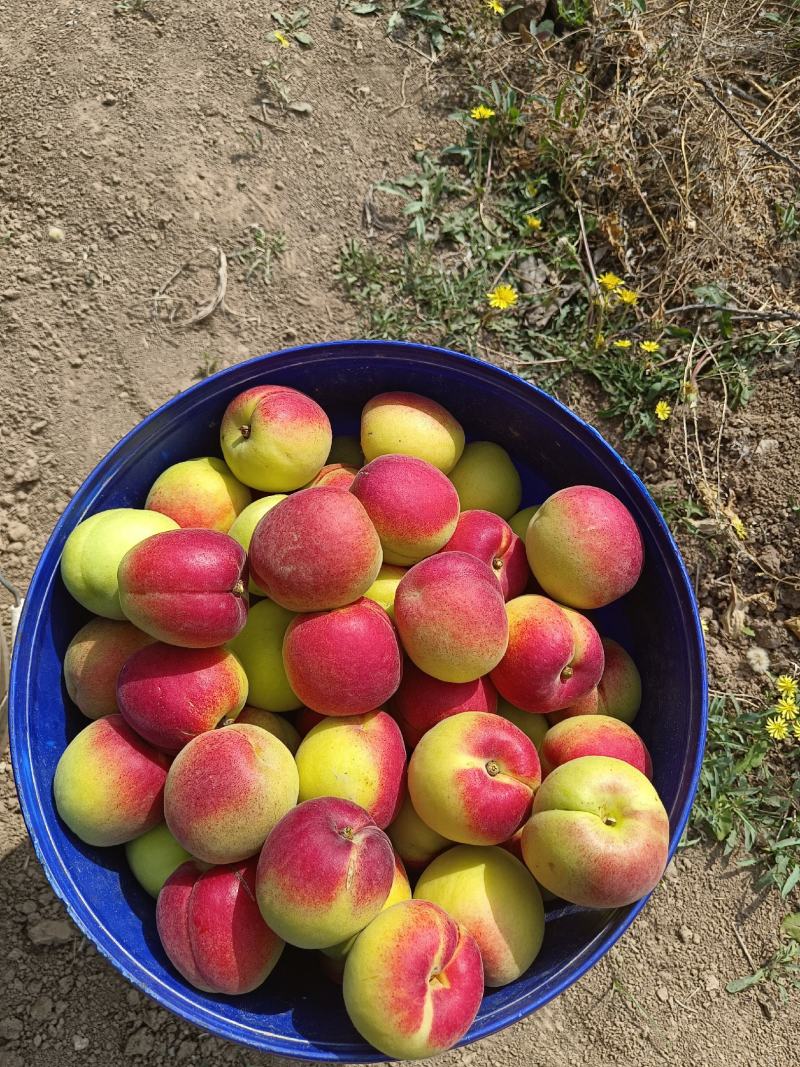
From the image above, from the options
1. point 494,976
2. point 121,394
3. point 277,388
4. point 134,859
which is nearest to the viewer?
point 494,976

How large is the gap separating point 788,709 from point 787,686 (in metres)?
0.08

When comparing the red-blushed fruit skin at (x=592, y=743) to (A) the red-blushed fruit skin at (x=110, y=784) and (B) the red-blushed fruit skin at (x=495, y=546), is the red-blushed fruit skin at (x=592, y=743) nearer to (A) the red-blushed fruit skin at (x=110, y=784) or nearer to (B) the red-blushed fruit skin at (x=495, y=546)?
(B) the red-blushed fruit skin at (x=495, y=546)

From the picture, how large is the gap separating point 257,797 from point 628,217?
8.97 ft

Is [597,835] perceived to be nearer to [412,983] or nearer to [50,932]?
[412,983]

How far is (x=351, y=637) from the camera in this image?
6.02 ft

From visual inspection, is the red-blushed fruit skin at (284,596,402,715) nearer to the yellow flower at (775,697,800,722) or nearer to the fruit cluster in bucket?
the fruit cluster in bucket

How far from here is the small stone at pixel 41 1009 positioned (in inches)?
98.9

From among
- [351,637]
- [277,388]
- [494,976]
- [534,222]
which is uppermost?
[534,222]

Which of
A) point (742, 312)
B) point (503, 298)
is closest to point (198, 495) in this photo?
point (503, 298)

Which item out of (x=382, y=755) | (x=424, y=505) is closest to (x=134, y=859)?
(x=382, y=755)

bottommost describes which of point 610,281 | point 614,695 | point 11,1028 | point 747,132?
point 11,1028

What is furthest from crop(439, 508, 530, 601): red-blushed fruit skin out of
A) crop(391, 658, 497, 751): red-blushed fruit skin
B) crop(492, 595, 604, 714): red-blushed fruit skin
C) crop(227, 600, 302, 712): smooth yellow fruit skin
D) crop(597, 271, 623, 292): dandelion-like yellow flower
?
crop(597, 271, 623, 292): dandelion-like yellow flower

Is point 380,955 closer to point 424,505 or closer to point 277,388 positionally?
point 424,505

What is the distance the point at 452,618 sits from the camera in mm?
1836
